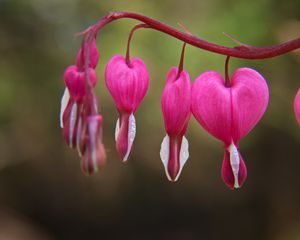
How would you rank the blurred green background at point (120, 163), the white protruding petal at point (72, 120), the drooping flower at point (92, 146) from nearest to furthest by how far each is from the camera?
1. the drooping flower at point (92, 146)
2. the white protruding petal at point (72, 120)
3. the blurred green background at point (120, 163)

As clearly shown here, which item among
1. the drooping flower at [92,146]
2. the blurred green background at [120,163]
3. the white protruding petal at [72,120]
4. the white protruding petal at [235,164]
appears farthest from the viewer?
the blurred green background at [120,163]

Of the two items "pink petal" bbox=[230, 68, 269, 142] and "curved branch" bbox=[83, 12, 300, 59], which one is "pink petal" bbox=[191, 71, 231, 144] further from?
"curved branch" bbox=[83, 12, 300, 59]

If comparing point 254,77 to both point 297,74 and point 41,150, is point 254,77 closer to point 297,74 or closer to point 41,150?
point 297,74

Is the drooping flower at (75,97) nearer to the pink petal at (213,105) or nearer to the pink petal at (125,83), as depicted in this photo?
the pink petal at (125,83)

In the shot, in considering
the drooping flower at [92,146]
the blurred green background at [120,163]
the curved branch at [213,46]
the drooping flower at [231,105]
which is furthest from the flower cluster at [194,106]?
the blurred green background at [120,163]

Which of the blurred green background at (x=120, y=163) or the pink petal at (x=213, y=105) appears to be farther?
the blurred green background at (x=120, y=163)

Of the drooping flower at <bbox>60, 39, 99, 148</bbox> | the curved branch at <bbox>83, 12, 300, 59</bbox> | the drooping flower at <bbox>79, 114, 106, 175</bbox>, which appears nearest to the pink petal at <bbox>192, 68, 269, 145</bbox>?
the curved branch at <bbox>83, 12, 300, 59</bbox>
